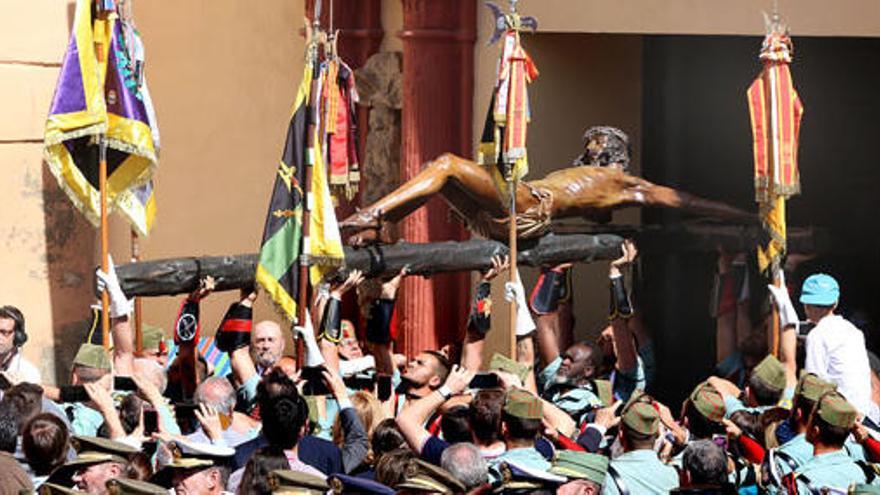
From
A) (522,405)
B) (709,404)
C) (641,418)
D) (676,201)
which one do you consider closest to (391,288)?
(709,404)

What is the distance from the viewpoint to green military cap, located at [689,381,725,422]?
1277cm

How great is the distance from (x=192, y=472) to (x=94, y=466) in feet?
1.31

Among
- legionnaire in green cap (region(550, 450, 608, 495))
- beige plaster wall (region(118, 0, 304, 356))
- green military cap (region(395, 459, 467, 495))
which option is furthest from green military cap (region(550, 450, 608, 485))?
beige plaster wall (region(118, 0, 304, 356))

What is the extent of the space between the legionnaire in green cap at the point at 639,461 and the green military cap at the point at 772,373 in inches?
49.6

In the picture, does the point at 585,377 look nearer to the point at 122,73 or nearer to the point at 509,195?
the point at 509,195

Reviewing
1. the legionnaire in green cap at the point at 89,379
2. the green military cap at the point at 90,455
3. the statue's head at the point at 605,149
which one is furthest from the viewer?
the statue's head at the point at 605,149

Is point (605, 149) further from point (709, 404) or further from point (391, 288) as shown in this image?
point (709, 404)

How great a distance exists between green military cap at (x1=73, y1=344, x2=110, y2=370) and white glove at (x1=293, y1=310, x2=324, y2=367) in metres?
0.99

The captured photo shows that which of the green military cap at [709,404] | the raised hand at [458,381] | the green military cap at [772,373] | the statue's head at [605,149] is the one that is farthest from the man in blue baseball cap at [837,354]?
the statue's head at [605,149]

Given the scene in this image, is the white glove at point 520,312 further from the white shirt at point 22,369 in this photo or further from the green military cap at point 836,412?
the green military cap at point 836,412

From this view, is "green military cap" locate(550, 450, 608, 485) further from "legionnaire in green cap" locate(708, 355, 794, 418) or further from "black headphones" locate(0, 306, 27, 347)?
"black headphones" locate(0, 306, 27, 347)

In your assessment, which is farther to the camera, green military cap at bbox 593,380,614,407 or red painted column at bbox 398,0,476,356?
red painted column at bbox 398,0,476,356

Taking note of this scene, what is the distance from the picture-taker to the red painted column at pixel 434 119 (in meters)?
18.1

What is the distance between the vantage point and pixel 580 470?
11156mm
